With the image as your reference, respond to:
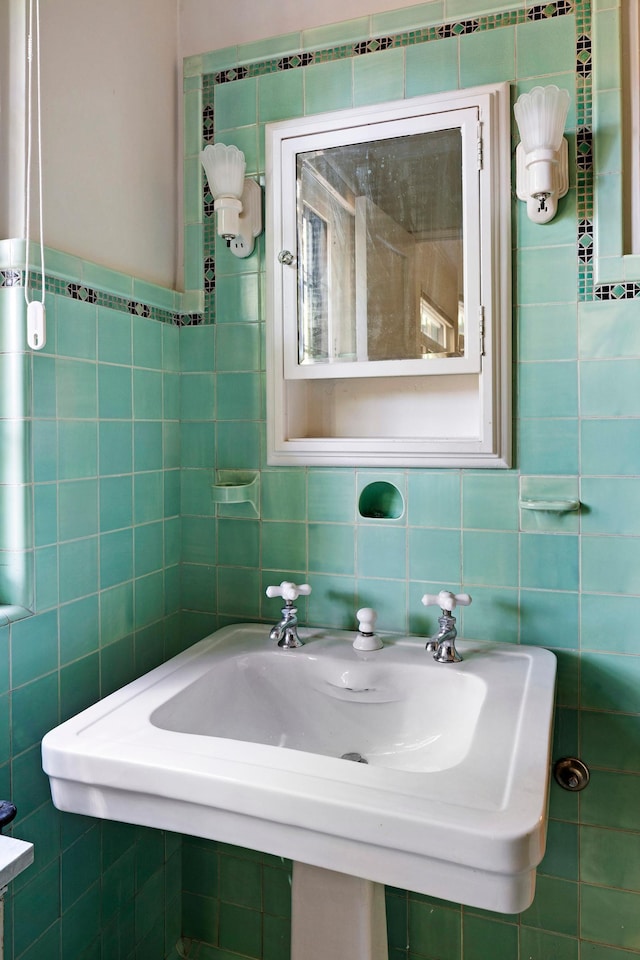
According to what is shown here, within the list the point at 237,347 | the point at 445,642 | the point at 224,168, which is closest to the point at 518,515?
the point at 445,642

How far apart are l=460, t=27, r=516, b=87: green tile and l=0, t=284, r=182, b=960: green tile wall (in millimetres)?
820

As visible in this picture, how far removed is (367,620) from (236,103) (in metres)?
1.17

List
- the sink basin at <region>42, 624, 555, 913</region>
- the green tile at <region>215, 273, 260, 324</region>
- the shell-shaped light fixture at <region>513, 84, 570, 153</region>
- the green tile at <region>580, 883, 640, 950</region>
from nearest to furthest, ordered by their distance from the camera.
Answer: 1. the sink basin at <region>42, 624, 555, 913</region>
2. the shell-shaped light fixture at <region>513, 84, 570, 153</region>
3. the green tile at <region>580, 883, 640, 950</region>
4. the green tile at <region>215, 273, 260, 324</region>

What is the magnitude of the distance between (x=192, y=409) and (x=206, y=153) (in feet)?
1.79

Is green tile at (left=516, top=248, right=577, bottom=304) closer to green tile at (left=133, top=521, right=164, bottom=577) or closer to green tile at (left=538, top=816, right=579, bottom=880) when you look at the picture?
green tile at (left=133, top=521, right=164, bottom=577)

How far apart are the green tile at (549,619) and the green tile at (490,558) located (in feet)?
0.17

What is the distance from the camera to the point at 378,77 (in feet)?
4.48

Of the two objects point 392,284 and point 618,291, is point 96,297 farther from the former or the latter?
point 618,291

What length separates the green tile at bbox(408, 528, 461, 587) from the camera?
1346 millimetres

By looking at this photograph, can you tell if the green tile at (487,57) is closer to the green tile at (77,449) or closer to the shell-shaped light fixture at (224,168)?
the shell-shaped light fixture at (224,168)

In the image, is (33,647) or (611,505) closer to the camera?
(33,647)

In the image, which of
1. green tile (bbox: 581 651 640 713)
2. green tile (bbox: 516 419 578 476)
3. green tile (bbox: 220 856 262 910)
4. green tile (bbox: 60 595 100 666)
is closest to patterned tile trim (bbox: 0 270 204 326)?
green tile (bbox: 60 595 100 666)

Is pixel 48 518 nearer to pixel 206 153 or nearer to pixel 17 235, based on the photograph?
pixel 17 235

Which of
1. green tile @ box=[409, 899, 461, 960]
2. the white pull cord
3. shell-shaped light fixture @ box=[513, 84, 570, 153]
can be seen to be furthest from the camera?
green tile @ box=[409, 899, 461, 960]
